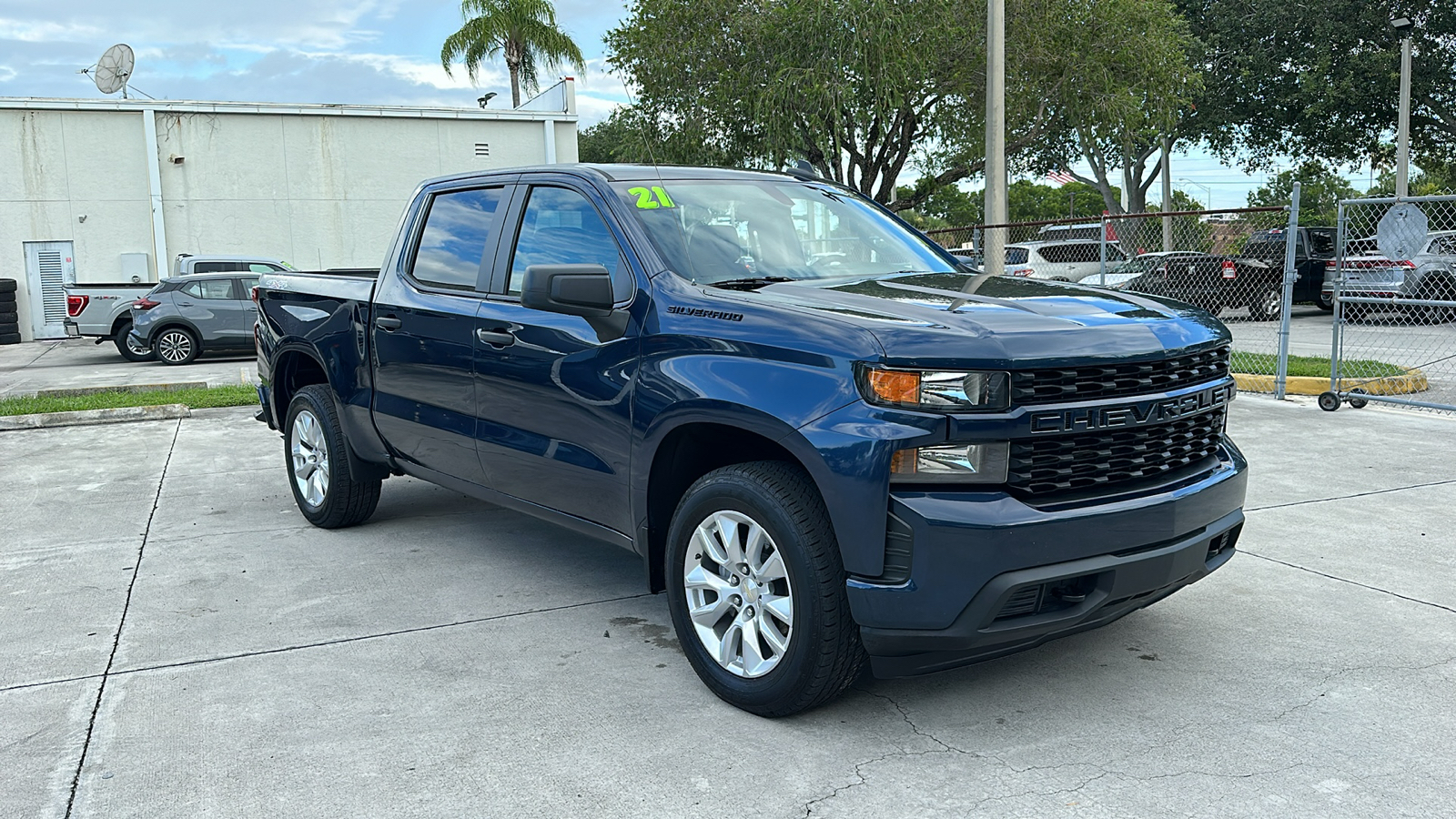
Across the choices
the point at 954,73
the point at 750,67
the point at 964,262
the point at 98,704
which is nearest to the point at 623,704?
the point at 98,704

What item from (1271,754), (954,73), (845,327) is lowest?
(1271,754)

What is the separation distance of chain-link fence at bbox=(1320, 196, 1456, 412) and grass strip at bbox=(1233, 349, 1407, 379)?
0.7 inches

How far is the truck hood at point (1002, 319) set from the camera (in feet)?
10.7

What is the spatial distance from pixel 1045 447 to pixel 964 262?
6.25ft

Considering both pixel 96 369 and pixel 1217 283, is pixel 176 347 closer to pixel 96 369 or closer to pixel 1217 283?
pixel 96 369

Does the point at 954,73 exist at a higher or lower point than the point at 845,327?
higher

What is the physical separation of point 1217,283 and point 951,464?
16.9 meters

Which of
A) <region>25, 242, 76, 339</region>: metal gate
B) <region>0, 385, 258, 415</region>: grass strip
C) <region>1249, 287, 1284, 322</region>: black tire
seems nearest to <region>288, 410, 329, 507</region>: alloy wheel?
<region>0, 385, 258, 415</region>: grass strip

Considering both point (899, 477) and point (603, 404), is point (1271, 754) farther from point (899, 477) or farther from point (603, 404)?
point (603, 404)

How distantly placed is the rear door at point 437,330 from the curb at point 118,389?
351 inches

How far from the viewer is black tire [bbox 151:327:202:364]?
1811cm

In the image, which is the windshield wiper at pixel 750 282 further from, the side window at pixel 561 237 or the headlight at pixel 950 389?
the headlight at pixel 950 389

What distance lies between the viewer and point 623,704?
3.82m

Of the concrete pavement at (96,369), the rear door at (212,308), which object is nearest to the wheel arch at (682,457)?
the concrete pavement at (96,369)
